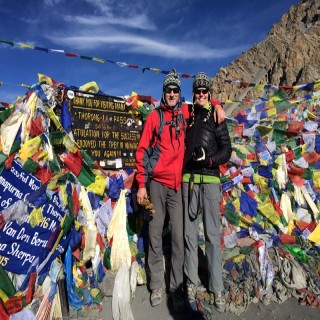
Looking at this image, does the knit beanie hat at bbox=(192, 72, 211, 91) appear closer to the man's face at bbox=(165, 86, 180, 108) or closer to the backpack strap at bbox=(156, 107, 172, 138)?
the man's face at bbox=(165, 86, 180, 108)

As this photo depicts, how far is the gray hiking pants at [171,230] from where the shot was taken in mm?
4367

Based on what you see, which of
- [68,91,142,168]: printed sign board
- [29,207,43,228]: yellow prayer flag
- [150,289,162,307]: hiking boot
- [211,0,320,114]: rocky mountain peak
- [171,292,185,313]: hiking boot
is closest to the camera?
[29,207,43,228]: yellow prayer flag

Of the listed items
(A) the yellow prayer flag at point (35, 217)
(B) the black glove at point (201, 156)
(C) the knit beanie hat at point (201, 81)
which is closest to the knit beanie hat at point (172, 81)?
(C) the knit beanie hat at point (201, 81)

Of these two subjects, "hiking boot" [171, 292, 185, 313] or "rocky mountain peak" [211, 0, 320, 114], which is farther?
"rocky mountain peak" [211, 0, 320, 114]

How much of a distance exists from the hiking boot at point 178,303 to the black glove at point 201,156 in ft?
5.46

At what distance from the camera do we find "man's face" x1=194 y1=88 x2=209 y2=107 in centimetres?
438

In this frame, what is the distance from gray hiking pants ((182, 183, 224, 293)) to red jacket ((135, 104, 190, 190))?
31 centimetres

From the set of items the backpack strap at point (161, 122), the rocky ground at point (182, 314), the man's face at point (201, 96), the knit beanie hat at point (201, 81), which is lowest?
the rocky ground at point (182, 314)

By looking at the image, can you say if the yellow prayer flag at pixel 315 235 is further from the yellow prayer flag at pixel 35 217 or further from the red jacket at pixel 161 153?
the yellow prayer flag at pixel 35 217

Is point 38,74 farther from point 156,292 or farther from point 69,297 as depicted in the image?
point 156,292

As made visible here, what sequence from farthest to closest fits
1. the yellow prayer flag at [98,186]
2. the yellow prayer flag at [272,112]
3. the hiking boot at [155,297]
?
the yellow prayer flag at [272,112] < the yellow prayer flag at [98,186] < the hiking boot at [155,297]

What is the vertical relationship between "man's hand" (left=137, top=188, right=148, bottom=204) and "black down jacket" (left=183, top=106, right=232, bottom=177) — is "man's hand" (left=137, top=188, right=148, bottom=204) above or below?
below

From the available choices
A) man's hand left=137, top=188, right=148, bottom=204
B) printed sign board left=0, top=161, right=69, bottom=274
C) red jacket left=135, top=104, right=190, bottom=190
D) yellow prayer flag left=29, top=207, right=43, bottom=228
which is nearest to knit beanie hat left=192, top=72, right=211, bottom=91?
red jacket left=135, top=104, right=190, bottom=190

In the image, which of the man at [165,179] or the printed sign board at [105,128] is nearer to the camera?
the man at [165,179]
